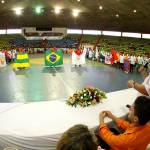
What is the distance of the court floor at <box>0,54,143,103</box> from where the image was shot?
1221 centimetres

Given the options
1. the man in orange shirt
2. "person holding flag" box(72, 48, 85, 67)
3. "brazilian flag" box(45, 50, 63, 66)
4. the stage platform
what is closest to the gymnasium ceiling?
"person holding flag" box(72, 48, 85, 67)

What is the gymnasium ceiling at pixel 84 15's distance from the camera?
69.3 feet

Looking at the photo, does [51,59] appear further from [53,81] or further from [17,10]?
[17,10]

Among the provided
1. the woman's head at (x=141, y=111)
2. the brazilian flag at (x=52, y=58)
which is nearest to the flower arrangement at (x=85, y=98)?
the woman's head at (x=141, y=111)

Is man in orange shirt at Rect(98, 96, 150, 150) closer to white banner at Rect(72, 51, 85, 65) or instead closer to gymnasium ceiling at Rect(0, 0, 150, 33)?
white banner at Rect(72, 51, 85, 65)

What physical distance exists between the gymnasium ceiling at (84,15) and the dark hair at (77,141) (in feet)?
58.9

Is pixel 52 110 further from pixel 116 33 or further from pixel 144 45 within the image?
pixel 116 33

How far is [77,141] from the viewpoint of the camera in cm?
178

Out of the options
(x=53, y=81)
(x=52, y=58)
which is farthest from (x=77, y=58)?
(x=53, y=81)

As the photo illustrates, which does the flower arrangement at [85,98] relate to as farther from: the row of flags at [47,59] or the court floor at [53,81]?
the row of flags at [47,59]

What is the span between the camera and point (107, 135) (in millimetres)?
3908

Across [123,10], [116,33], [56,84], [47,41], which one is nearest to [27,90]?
[56,84]

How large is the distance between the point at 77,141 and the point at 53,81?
13.1 meters

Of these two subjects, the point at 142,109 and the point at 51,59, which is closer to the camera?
the point at 142,109
